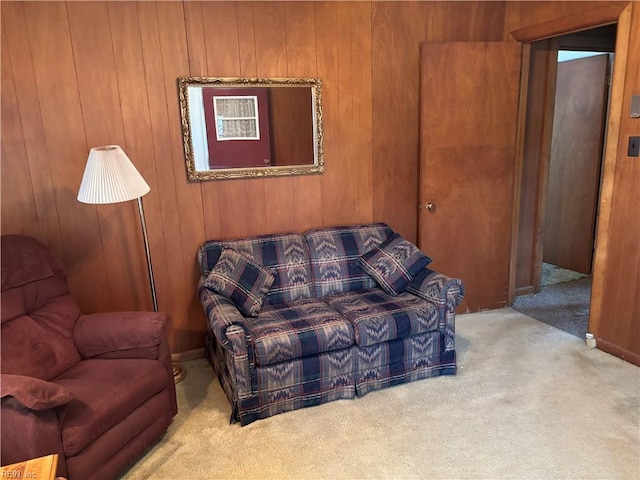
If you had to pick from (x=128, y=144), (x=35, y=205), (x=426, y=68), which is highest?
(x=426, y=68)

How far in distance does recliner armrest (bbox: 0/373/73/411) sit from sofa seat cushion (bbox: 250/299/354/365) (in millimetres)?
925

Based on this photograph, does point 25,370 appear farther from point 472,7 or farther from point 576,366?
point 472,7

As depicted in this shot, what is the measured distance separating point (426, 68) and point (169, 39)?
5.77 ft

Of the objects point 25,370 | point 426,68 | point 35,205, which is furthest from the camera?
point 426,68

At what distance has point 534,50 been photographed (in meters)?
3.72

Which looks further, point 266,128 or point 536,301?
point 536,301

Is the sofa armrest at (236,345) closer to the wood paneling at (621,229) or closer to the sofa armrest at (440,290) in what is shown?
the sofa armrest at (440,290)

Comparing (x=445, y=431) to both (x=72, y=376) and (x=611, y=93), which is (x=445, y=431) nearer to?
(x=72, y=376)

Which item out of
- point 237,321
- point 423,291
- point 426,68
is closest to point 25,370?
point 237,321

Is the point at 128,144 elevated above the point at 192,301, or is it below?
above

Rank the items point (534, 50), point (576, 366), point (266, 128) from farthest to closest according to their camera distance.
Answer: point (534, 50), point (266, 128), point (576, 366)

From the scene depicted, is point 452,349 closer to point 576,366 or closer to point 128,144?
point 576,366

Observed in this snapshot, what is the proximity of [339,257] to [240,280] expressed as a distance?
0.72 m

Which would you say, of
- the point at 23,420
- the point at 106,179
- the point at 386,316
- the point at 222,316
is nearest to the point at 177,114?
the point at 106,179
